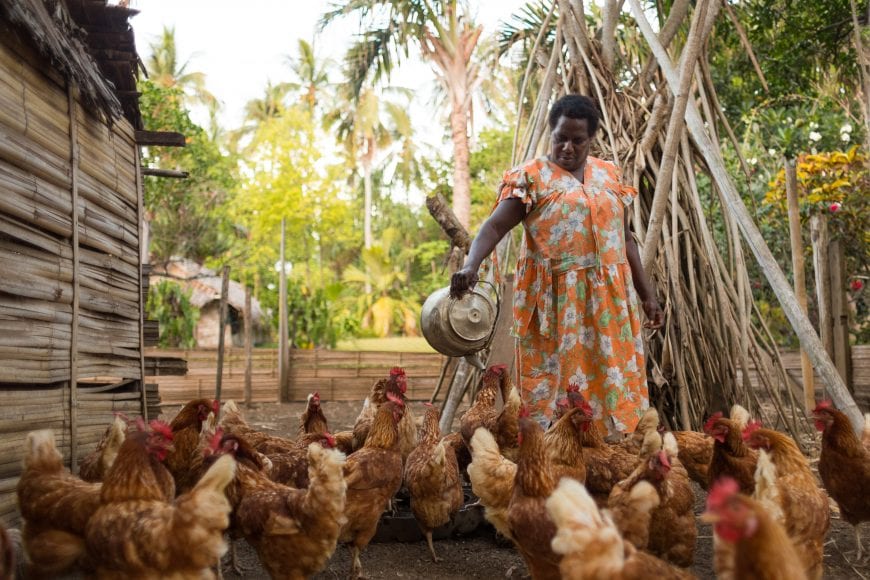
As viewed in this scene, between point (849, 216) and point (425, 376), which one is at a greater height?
point (849, 216)

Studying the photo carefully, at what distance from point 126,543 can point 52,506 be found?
536 millimetres

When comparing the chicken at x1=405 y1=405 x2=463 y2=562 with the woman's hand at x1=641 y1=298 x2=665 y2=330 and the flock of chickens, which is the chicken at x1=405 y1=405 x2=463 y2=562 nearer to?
the flock of chickens

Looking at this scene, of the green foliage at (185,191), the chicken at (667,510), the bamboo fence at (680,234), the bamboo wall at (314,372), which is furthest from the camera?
the green foliage at (185,191)

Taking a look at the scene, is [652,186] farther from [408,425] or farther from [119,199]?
[119,199]

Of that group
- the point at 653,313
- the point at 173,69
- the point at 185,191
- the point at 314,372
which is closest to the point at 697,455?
the point at 653,313

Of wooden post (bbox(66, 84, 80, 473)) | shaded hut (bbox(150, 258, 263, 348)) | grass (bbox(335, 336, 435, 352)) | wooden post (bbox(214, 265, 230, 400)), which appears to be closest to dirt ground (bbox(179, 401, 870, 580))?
wooden post (bbox(66, 84, 80, 473))

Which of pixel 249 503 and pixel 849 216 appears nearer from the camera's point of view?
pixel 249 503

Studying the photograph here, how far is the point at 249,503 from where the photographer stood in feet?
10.1

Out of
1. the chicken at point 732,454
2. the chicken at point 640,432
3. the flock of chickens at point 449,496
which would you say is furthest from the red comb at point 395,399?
the chicken at point 732,454

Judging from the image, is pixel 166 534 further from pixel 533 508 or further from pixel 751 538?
pixel 751 538

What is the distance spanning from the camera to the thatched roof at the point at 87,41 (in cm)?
329

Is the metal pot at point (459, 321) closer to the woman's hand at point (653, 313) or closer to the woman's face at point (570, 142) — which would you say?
the woman's hand at point (653, 313)

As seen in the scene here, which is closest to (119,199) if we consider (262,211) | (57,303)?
(57,303)

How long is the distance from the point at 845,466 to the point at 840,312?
3.92 m
